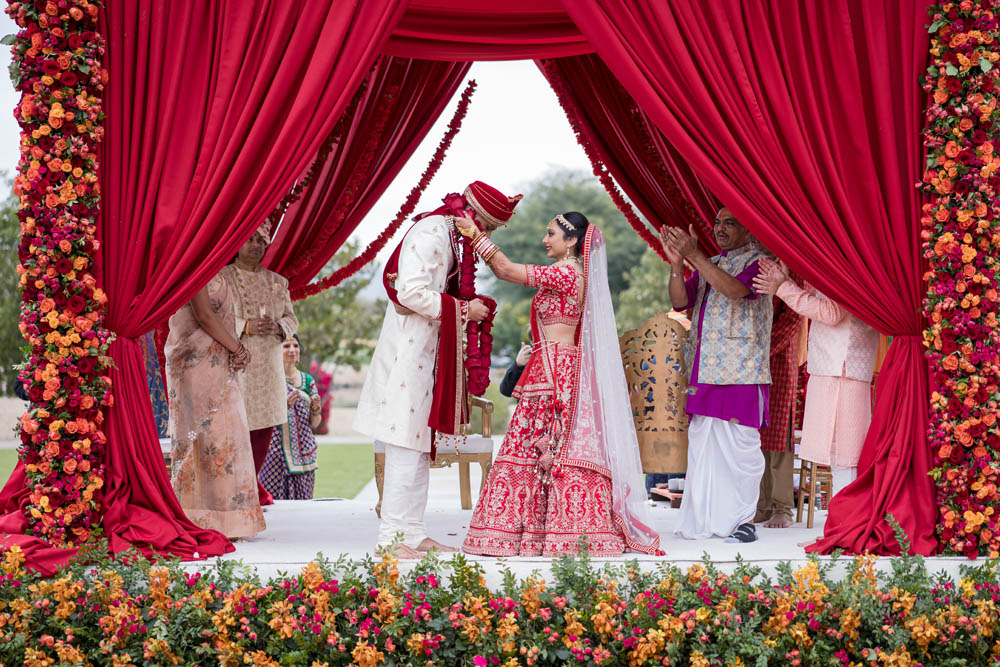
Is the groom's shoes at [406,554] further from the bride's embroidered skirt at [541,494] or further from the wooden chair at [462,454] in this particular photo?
the wooden chair at [462,454]

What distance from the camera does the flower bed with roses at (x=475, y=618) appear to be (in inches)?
136

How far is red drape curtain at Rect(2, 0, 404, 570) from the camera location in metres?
3.88

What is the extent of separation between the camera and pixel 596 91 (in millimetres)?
5332

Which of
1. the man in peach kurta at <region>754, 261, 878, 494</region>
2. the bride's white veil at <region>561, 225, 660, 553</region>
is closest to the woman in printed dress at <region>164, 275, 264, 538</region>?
the bride's white veil at <region>561, 225, 660, 553</region>

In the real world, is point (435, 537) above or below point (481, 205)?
below

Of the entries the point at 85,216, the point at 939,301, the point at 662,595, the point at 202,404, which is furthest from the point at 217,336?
the point at 939,301

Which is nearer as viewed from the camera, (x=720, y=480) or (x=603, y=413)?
(x=603, y=413)

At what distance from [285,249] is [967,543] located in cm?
384

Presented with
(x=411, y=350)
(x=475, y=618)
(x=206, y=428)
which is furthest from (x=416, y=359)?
(x=475, y=618)

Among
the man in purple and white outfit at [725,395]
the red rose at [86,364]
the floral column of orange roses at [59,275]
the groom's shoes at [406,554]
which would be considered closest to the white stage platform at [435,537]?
the groom's shoes at [406,554]

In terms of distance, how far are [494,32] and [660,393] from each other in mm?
2001

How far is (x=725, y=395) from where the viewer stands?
460cm

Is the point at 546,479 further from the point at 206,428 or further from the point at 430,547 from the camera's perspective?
the point at 206,428

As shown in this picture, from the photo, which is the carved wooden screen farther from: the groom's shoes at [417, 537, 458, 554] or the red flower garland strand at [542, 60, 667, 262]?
the groom's shoes at [417, 537, 458, 554]
